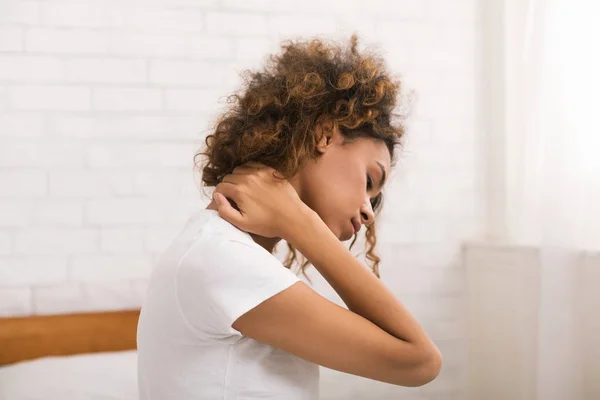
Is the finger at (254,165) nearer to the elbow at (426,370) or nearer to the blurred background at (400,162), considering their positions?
the elbow at (426,370)

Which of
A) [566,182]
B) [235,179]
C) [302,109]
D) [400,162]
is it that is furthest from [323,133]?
[400,162]

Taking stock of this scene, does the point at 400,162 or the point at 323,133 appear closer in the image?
the point at 323,133

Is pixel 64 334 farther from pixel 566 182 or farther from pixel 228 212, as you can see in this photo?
pixel 566 182

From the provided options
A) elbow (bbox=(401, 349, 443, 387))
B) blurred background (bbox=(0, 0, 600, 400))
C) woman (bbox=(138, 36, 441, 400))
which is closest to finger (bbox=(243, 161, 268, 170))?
woman (bbox=(138, 36, 441, 400))

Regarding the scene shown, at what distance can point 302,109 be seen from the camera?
1164mm

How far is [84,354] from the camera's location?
208 centimetres

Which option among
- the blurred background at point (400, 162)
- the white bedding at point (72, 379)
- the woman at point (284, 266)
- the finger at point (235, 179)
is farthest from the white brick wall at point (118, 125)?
the finger at point (235, 179)

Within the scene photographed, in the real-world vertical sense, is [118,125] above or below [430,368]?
above

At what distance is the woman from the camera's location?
37.8 inches

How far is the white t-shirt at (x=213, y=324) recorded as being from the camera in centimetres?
95

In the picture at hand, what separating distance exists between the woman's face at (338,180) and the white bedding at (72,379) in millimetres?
987

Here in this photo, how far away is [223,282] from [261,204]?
0.19 m

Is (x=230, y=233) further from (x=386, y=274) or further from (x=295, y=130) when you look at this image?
(x=386, y=274)

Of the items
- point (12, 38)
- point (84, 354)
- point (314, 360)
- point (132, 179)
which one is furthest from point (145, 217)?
point (314, 360)
